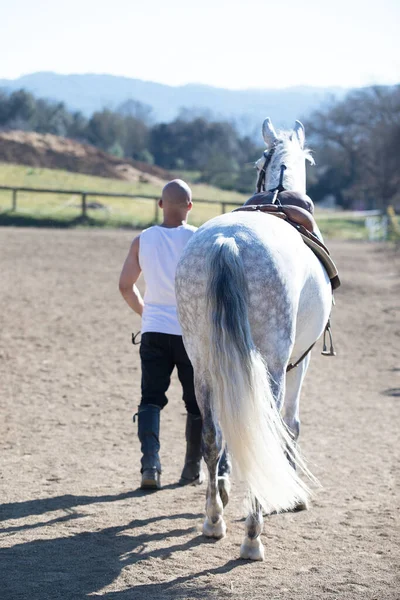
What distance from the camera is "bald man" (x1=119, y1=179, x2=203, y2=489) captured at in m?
4.93

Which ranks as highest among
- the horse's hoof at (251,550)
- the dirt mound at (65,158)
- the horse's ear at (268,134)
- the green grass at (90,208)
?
the dirt mound at (65,158)

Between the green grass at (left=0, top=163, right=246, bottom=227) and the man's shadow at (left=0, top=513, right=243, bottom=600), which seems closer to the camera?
the man's shadow at (left=0, top=513, right=243, bottom=600)

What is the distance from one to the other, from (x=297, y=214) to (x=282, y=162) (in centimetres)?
79

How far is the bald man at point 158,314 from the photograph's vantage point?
4.93 meters

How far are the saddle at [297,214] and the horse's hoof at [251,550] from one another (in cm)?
163

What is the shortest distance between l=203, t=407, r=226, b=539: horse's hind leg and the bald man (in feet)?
2.68

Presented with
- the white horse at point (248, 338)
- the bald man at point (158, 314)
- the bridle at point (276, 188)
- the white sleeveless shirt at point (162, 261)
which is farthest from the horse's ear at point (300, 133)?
the white horse at point (248, 338)

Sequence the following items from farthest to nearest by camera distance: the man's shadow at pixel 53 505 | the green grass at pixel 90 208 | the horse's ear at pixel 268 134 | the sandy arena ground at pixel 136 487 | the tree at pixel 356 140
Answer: the tree at pixel 356 140, the green grass at pixel 90 208, the horse's ear at pixel 268 134, the man's shadow at pixel 53 505, the sandy arena ground at pixel 136 487

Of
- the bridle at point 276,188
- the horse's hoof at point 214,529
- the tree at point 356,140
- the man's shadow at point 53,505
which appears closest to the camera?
the horse's hoof at point 214,529

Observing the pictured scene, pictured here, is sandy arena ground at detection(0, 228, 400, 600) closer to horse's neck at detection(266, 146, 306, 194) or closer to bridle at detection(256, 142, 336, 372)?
bridle at detection(256, 142, 336, 372)

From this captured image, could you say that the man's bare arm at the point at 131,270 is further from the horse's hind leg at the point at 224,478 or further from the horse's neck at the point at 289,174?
the horse's hind leg at the point at 224,478

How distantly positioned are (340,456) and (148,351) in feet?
6.23

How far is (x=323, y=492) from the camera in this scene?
5.12 meters

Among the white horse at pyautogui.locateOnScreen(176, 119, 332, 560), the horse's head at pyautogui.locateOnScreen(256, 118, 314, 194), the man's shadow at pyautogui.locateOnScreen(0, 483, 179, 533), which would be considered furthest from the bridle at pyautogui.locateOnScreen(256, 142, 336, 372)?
the man's shadow at pyautogui.locateOnScreen(0, 483, 179, 533)
